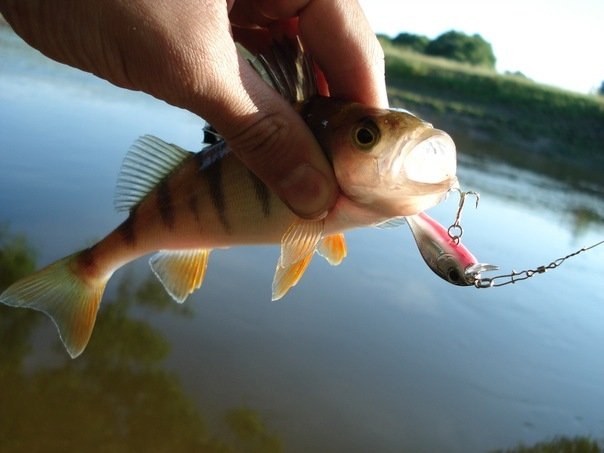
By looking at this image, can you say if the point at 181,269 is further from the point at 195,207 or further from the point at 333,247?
the point at 333,247

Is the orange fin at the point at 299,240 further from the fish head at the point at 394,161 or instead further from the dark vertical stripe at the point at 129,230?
the dark vertical stripe at the point at 129,230

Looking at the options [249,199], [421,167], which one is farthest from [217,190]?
[421,167]

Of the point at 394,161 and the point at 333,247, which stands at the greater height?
the point at 394,161

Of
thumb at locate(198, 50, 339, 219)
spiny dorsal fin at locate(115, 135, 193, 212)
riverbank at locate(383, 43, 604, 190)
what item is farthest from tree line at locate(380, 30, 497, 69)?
thumb at locate(198, 50, 339, 219)

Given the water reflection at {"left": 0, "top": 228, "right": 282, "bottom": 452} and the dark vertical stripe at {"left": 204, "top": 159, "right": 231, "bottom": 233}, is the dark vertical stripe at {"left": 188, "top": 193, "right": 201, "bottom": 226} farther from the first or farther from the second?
the water reflection at {"left": 0, "top": 228, "right": 282, "bottom": 452}

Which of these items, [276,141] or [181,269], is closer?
[276,141]

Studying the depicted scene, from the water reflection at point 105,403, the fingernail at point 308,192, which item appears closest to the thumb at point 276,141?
the fingernail at point 308,192
